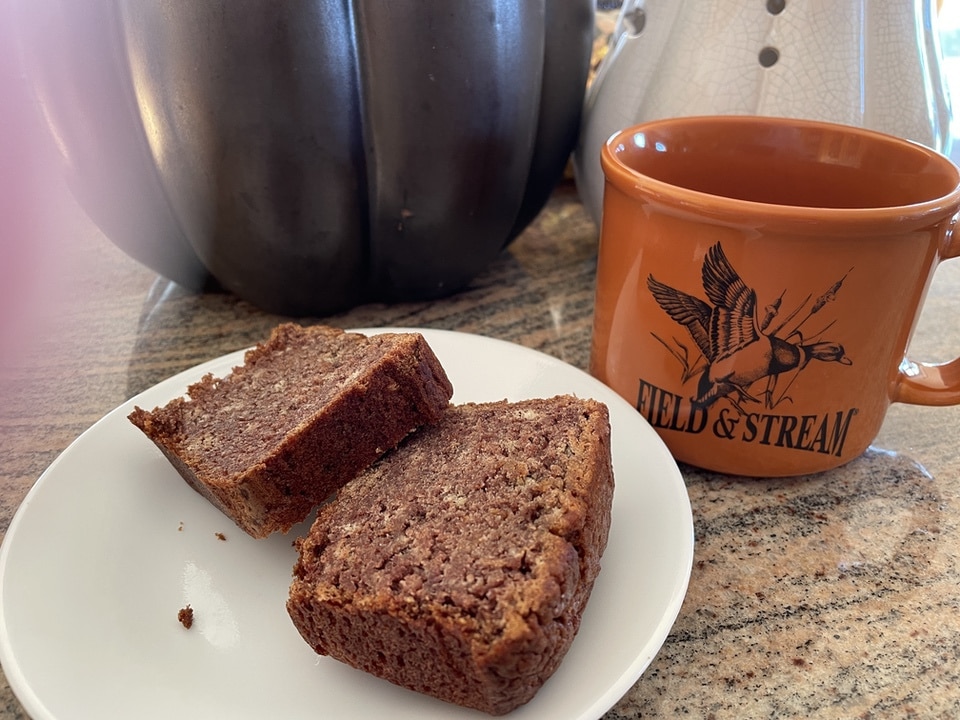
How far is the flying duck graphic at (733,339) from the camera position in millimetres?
611

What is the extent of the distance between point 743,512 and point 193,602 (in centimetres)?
48

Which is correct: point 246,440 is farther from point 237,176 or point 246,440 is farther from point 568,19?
point 568,19

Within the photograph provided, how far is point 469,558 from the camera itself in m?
0.51

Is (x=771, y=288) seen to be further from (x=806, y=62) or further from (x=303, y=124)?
(x=303, y=124)

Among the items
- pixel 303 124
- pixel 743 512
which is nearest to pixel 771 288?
pixel 743 512

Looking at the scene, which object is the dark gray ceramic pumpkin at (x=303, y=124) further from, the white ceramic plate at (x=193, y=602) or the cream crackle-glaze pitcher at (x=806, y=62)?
the white ceramic plate at (x=193, y=602)

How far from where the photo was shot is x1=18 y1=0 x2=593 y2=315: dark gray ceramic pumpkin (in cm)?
70

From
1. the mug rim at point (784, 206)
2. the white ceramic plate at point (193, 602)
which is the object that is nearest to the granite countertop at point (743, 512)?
the white ceramic plate at point (193, 602)

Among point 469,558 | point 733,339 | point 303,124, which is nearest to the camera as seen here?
point 469,558

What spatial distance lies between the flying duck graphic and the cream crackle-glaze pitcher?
1.01ft

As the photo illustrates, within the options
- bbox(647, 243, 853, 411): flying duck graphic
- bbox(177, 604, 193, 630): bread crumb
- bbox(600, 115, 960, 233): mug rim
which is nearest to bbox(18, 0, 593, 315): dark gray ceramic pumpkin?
bbox(600, 115, 960, 233): mug rim

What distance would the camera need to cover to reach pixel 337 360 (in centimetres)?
72

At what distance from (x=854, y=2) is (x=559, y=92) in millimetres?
329

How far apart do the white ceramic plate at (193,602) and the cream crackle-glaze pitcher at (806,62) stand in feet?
1.27
